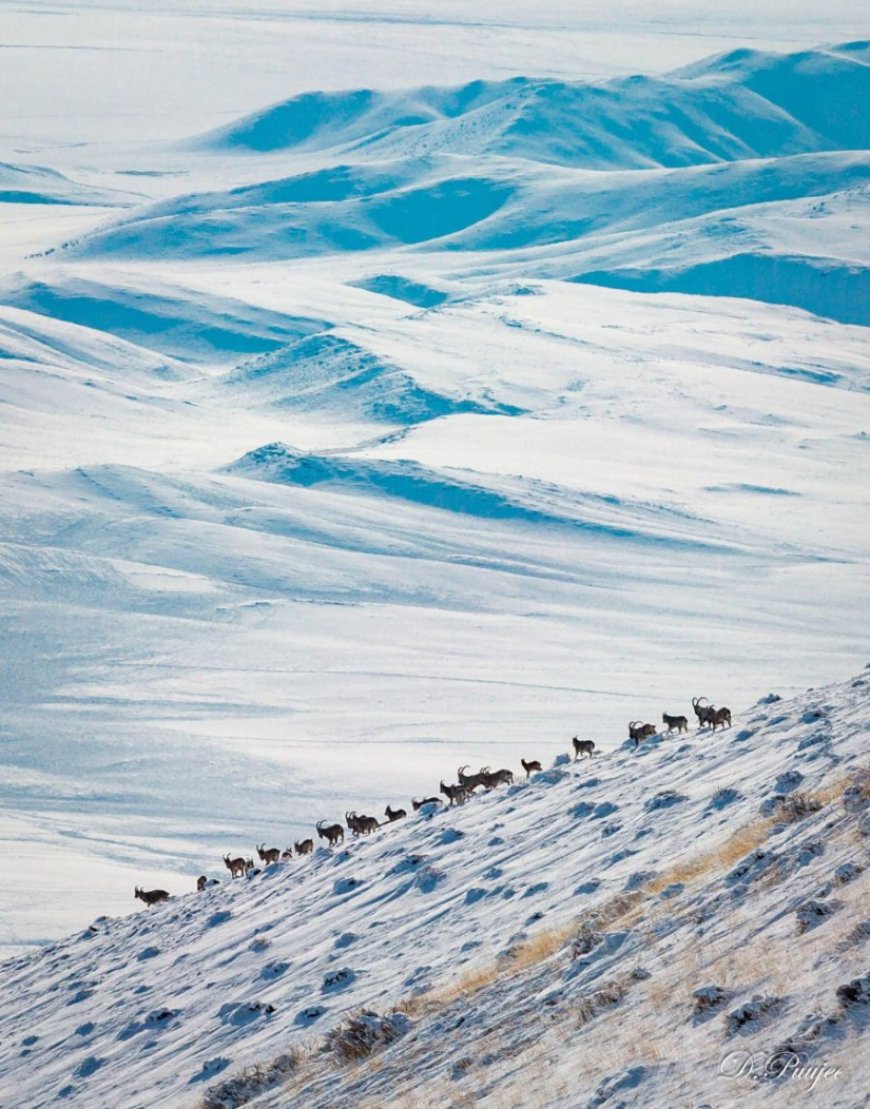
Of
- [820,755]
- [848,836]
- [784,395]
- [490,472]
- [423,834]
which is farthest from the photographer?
[784,395]

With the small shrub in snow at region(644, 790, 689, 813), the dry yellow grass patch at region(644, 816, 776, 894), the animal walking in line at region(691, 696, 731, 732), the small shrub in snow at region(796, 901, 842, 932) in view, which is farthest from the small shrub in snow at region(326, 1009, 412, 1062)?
the animal walking in line at region(691, 696, 731, 732)

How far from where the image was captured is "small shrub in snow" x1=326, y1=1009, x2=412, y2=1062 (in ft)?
34.2

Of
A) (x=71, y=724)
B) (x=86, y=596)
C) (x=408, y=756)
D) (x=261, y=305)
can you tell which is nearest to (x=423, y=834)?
(x=408, y=756)

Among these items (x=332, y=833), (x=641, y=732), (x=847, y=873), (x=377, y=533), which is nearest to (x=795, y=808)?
(x=847, y=873)

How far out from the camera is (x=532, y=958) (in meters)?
11.1

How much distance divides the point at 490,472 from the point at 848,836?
9304 cm

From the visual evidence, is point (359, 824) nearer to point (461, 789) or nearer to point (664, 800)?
point (461, 789)

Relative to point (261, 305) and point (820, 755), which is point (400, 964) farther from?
point (261, 305)

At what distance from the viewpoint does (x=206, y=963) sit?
1447 cm

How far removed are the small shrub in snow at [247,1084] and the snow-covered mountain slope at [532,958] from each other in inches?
0.7

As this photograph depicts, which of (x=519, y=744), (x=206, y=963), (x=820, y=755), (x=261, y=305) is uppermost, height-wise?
(x=261, y=305)

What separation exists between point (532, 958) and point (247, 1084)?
6.93 ft

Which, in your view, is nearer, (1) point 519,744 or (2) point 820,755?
(2) point 820,755

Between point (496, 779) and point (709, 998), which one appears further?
point (496, 779)
